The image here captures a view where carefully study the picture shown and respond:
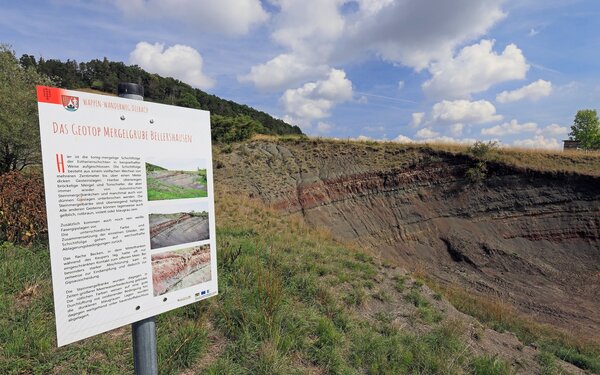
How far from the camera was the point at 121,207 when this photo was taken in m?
2.30

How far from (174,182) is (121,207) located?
0.44 meters

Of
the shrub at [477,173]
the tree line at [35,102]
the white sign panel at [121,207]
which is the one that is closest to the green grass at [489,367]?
the white sign panel at [121,207]

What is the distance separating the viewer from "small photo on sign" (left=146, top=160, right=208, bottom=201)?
8.13 ft

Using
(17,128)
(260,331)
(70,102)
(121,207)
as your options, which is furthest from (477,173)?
(17,128)

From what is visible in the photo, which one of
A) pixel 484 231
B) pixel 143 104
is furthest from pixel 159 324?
pixel 484 231

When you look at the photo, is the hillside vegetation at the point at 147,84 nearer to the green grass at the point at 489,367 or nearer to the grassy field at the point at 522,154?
→ the grassy field at the point at 522,154

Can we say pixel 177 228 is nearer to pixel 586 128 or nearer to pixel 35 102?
pixel 35 102

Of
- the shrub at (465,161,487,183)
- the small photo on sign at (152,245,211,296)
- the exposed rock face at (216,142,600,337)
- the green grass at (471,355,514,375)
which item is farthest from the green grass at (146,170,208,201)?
the shrub at (465,161,487,183)

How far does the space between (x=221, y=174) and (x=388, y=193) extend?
10313 millimetres

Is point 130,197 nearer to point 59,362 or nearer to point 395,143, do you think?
point 59,362

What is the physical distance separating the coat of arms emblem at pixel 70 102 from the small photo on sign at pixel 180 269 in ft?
3.67

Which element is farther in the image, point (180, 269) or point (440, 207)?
point (440, 207)

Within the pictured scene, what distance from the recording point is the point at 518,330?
27.6ft

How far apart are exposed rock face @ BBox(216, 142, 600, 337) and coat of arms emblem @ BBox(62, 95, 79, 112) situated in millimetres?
16123
